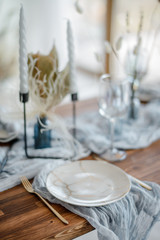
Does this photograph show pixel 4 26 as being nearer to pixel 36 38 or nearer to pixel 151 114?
pixel 36 38

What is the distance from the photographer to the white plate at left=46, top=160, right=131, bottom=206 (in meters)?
0.95

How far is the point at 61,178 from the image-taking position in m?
1.05

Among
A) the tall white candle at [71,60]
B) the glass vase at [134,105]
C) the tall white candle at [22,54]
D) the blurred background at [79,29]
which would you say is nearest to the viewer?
the tall white candle at [22,54]

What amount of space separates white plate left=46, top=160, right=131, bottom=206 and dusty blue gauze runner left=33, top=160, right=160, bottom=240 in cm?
2

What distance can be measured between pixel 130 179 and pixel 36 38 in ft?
9.48

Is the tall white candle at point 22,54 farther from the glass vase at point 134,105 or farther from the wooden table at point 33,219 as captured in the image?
the glass vase at point 134,105

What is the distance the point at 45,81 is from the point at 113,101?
0.26 m

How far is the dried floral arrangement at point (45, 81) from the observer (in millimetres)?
1191

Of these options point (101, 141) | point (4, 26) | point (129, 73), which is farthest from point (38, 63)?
point (4, 26)

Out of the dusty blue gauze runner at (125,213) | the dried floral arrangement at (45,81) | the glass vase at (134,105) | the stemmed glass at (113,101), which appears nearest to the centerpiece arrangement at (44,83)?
the dried floral arrangement at (45,81)

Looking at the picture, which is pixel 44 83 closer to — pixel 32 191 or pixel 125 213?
pixel 32 191

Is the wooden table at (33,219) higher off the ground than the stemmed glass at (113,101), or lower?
lower

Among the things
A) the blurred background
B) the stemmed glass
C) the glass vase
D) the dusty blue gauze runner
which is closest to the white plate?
the dusty blue gauze runner

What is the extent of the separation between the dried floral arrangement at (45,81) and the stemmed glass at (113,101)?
0.51ft
